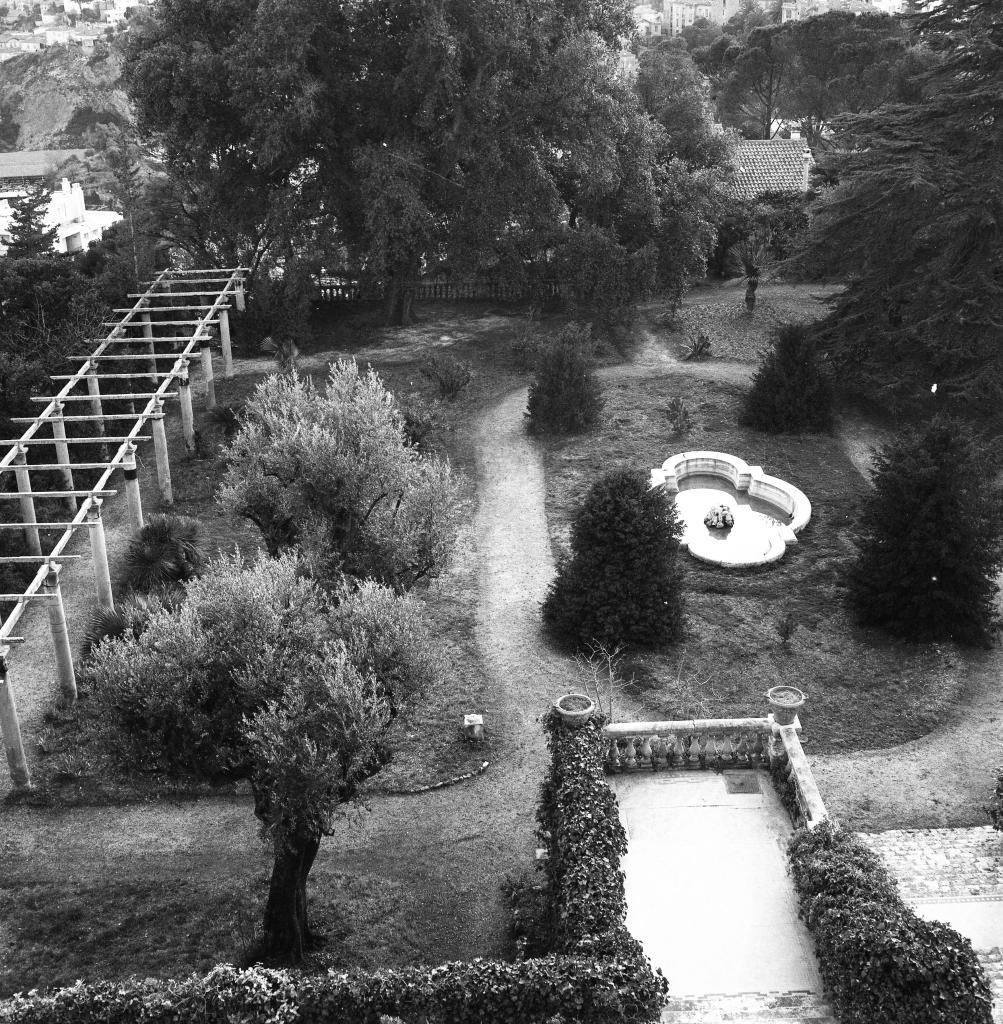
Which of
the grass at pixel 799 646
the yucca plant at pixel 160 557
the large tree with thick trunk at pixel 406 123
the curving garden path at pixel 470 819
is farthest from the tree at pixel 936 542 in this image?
the large tree with thick trunk at pixel 406 123

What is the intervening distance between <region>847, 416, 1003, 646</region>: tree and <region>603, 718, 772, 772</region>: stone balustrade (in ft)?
19.4

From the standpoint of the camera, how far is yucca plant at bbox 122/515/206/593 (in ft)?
71.2

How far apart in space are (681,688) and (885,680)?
3.59 meters

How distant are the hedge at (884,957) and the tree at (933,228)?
689 inches

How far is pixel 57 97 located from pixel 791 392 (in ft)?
415

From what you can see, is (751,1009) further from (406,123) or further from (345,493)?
(406,123)

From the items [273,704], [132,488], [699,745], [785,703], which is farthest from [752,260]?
[273,704]

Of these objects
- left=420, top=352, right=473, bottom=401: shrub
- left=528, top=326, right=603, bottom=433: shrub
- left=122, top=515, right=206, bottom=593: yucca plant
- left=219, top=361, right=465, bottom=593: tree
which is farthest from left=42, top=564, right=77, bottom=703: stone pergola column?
left=420, top=352, right=473, bottom=401: shrub

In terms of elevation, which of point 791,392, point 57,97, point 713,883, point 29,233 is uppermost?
point 29,233

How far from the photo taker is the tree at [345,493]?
59.9 ft

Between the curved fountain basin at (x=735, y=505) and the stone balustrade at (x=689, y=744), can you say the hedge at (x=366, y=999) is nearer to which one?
the stone balustrade at (x=689, y=744)

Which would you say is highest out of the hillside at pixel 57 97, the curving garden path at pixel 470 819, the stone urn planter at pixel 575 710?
the stone urn planter at pixel 575 710

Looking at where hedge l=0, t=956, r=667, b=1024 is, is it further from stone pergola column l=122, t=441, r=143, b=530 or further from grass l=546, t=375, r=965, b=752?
stone pergola column l=122, t=441, r=143, b=530

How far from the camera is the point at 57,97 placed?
132 metres
